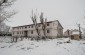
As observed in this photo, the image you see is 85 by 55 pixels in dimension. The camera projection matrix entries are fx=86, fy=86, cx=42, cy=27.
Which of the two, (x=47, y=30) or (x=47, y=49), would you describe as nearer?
(x=47, y=49)

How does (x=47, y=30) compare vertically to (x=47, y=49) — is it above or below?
A: above

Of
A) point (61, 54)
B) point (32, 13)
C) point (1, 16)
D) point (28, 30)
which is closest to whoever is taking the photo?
point (61, 54)

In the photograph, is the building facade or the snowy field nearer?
the snowy field

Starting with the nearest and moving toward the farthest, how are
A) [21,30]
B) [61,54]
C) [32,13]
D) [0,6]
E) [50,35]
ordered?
[61,54], [0,6], [32,13], [50,35], [21,30]

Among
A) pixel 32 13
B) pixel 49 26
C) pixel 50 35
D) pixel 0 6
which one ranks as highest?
pixel 32 13

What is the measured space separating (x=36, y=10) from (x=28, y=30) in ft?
48.8

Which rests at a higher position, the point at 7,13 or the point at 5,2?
the point at 5,2

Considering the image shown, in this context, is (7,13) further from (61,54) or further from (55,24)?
(55,24)

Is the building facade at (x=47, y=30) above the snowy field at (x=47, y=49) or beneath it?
above

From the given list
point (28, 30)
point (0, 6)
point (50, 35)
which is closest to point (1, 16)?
point (0, 6)

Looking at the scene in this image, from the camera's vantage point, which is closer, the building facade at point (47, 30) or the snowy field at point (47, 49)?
the snowy field at point (47, 49)

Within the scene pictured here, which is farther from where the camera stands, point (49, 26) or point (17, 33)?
point (17, 33)

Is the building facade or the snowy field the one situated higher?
the building facade

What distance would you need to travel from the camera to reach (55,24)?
3706 centimetres
